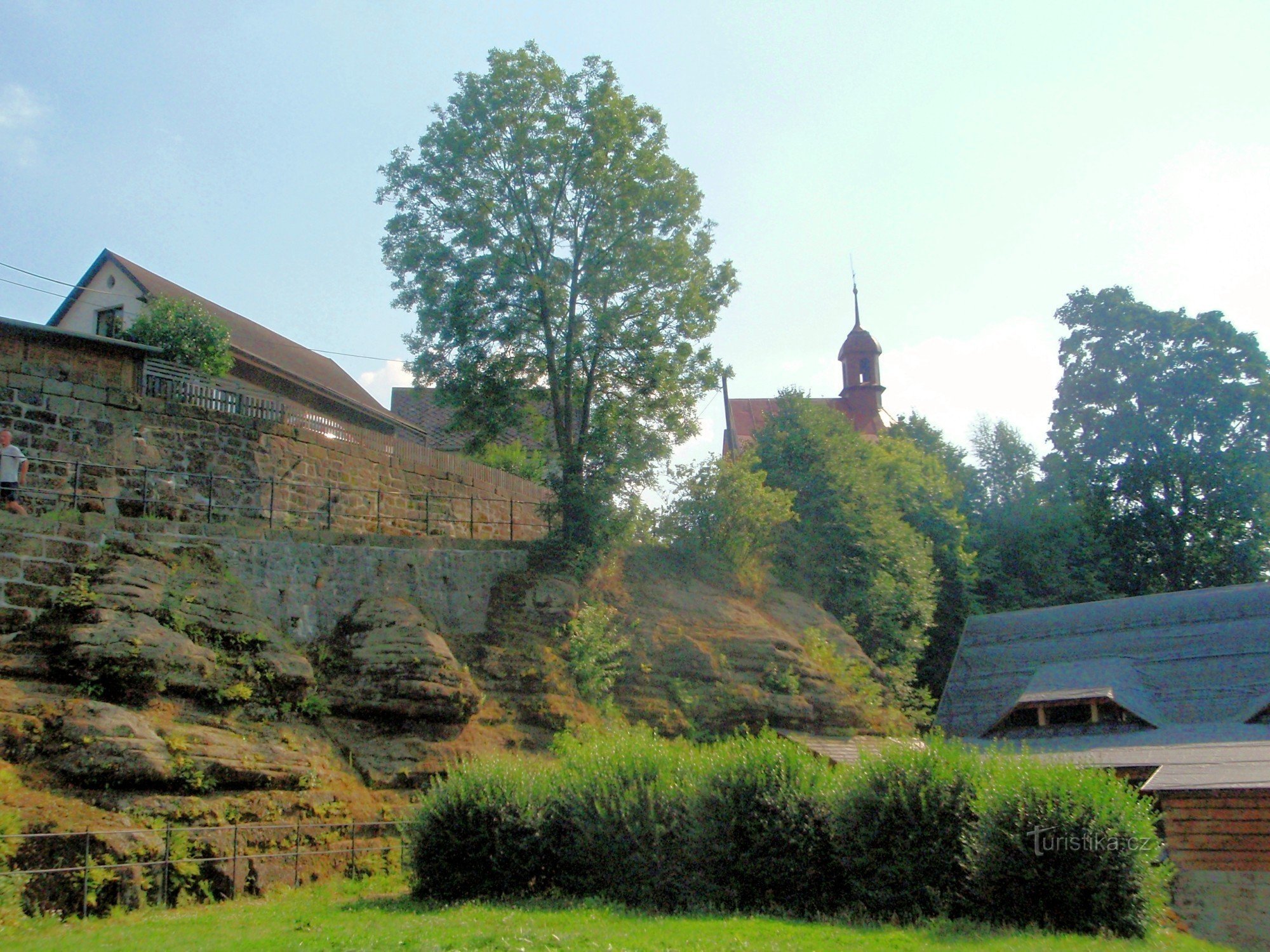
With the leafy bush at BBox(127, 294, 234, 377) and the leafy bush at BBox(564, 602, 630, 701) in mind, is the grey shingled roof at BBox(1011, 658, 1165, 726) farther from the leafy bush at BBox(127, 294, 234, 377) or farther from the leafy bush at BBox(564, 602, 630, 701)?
the leafy bush at BBox(127, 294, 234, 377)

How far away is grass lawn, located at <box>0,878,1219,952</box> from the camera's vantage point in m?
10.4

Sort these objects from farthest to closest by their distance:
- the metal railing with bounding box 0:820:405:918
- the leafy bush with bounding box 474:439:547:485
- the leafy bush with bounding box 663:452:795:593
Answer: the leafy bush with bounding box 474:439:547:485, the leafy bush with bounding box 663:452:795:593, the metal railing with bounding box 0:820:405:918

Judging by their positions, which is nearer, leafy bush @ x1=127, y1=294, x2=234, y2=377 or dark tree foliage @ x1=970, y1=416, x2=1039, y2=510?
leafy bush @ x1=127, y1=294, x2=234, y2=377

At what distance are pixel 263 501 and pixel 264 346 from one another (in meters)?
13.0

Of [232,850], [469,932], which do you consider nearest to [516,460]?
[232,850]

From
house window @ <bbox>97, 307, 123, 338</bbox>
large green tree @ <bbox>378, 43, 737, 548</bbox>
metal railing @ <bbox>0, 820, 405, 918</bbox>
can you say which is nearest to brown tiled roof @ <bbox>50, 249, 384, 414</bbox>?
house window @ <bbox>97, 307, 123, 338</bbox>

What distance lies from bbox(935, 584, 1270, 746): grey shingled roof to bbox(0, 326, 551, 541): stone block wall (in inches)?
625

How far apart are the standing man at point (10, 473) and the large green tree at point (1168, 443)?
33549 mm

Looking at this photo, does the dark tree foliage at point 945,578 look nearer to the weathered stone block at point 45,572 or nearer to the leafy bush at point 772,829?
the leafy bush at point 772,829

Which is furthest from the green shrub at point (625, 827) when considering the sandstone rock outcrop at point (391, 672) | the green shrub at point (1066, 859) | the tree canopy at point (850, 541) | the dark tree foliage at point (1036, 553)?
the dark tree foliage at point (1036, 553)

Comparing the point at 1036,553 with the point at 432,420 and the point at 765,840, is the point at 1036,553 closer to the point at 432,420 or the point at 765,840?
the point at 432,420

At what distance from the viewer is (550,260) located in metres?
24.1

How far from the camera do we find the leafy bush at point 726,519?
1004 inches

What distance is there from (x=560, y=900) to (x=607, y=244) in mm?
14857
